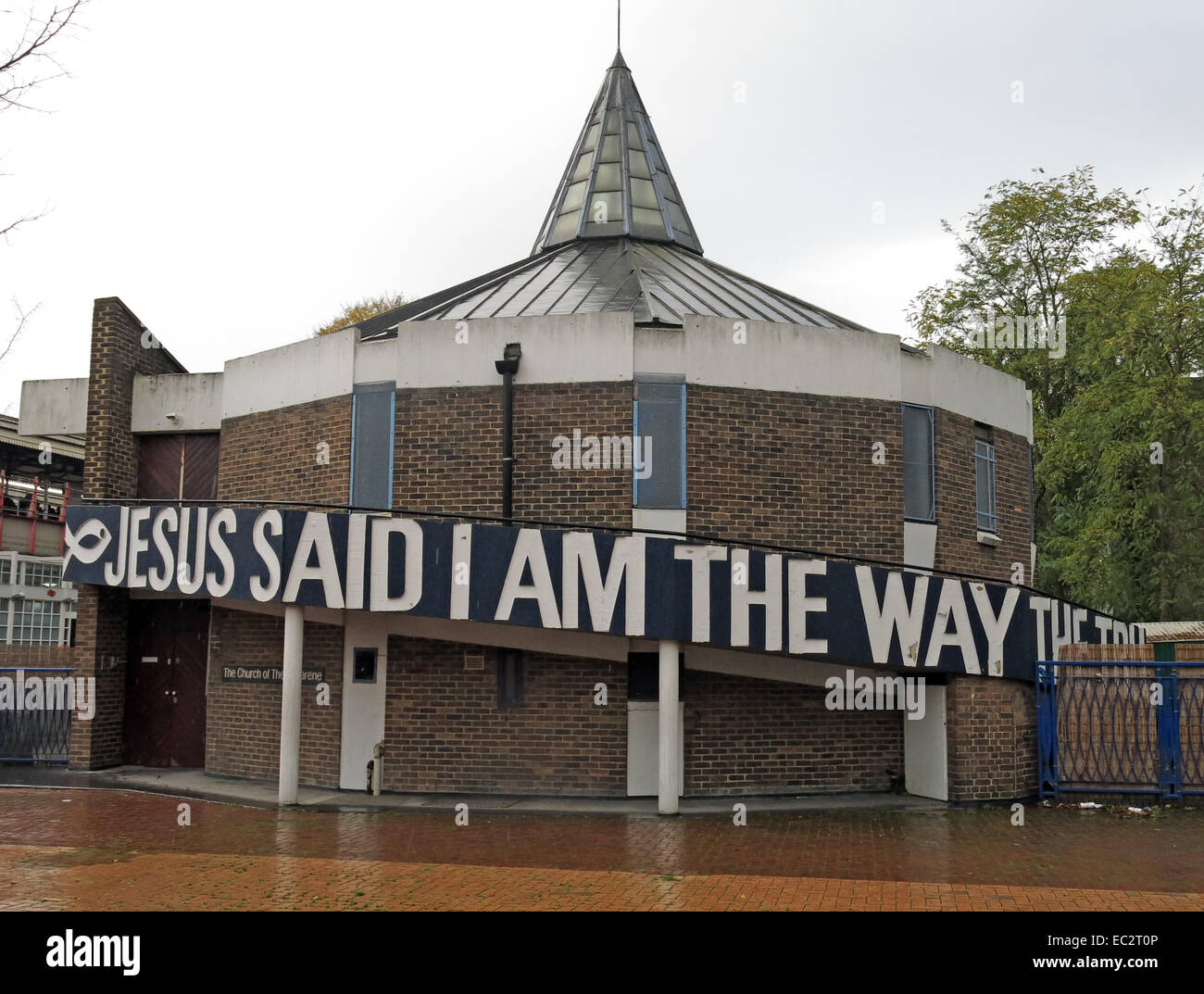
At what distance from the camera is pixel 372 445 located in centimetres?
1523

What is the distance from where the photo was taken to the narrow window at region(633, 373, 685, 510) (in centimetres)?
1447

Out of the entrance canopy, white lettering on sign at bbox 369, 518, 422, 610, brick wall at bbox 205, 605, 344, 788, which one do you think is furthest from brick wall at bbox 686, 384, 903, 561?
brick wall at bbox 205, 605, 344, 788

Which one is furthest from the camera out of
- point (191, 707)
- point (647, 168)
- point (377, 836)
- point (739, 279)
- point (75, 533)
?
point (647, 168)

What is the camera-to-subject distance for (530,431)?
14719 millimetres

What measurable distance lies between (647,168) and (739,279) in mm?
3751

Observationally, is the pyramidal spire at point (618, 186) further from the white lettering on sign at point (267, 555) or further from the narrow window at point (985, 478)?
the white lettering on sign at point (267, 555)

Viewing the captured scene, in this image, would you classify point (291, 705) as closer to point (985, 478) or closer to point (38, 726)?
point (38, 726)

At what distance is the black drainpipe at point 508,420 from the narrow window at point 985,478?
7.31 metres

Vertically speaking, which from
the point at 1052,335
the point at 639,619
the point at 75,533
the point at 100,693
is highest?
the point at 1052,335

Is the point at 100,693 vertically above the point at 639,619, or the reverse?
the point at 639,619

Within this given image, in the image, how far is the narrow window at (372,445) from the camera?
15.1 metres
